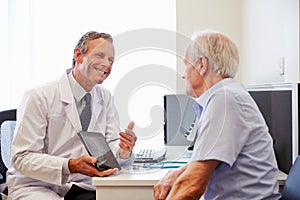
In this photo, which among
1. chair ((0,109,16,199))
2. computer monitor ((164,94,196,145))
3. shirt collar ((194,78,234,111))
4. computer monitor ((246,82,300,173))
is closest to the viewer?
shirt collar ((194,78,234,111))

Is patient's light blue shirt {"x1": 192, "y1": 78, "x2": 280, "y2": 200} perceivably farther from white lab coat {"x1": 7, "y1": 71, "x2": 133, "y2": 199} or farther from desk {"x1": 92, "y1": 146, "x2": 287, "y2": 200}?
white lab coat {"x1": 7, "y1": 71, "x2": 133, "y2": 199}

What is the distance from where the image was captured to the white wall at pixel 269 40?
1.67 m

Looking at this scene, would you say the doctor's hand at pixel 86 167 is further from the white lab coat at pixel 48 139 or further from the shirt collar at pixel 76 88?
the shirt collar at pixel 76 88

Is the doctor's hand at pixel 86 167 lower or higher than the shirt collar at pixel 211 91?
lower

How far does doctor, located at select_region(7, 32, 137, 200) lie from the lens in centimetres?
161

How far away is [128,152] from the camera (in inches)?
65.8

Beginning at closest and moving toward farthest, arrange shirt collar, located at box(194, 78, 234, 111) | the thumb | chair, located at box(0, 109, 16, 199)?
shirt collar, located at box(194, 78, 234, 111) → the thumb → chair, located at box(0, 109, 16, 199)

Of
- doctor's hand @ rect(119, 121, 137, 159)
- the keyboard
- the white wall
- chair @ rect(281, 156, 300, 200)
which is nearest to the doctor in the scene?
doctor's hand @ rect(119, 121, 137, 159)

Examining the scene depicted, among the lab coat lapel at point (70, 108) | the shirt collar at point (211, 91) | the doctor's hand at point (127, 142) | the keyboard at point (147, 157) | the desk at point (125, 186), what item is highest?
the shirt collar at point (211, 91)

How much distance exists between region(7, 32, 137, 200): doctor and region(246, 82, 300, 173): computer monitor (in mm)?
604

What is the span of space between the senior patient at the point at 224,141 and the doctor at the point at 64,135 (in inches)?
15.4

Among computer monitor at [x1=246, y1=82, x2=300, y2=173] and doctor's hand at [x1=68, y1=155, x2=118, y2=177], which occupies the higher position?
computer monitor at [x1=246, y1=82, x2=300, y2=173]

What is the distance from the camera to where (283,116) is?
161cm

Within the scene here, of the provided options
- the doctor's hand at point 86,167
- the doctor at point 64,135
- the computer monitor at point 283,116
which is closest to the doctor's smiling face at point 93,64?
the doctor at point 64,135
